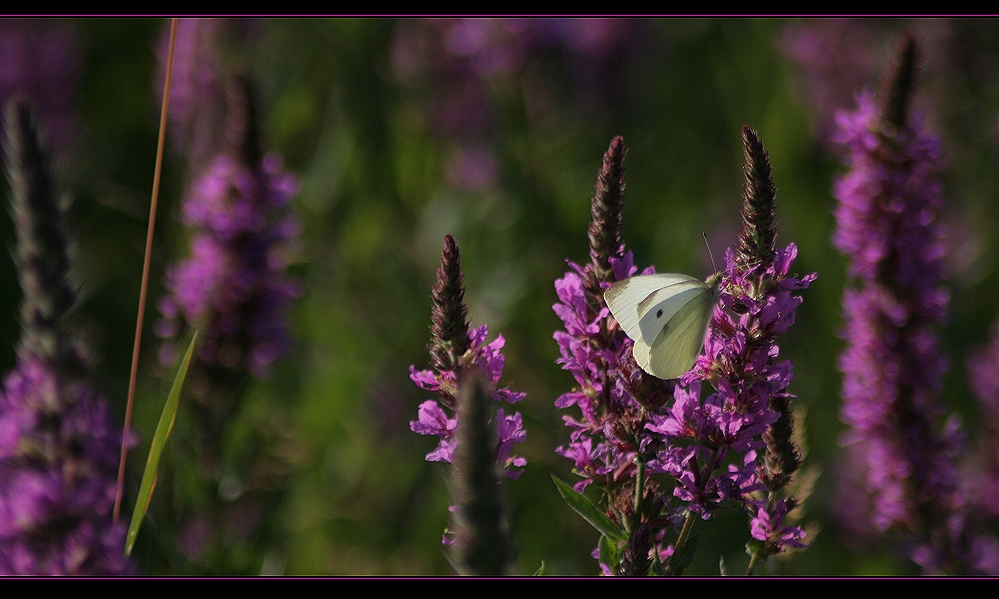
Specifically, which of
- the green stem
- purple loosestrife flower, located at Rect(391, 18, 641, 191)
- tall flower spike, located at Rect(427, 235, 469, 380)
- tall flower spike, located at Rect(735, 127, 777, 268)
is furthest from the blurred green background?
tall flower spike, located at Rect(735, 127, 777, 268)

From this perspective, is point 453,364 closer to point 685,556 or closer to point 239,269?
point 685,556

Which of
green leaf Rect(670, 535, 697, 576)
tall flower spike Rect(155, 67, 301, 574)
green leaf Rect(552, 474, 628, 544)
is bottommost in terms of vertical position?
tall flower spike Rect(155, 67, 301, 574)

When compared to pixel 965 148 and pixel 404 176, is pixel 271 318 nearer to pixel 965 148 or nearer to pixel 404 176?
pixel 404 176

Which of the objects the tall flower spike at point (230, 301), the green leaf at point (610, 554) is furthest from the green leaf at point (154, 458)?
the tall flower spike at point (230, 301)

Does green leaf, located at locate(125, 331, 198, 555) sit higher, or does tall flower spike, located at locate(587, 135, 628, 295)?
tall flower spike, located at locate(587, 135, 628, 295)

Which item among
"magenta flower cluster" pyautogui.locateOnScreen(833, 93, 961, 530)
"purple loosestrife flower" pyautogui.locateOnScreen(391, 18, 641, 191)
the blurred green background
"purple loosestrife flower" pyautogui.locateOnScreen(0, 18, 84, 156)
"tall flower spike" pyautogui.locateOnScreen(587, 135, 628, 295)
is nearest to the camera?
"tall flower spike" pyautogui.locateOnScreen(587, 135, 628, 295)

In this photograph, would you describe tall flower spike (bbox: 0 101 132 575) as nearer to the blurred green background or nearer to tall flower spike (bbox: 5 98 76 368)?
tall flower spike (bbox: 5 98 76 368)

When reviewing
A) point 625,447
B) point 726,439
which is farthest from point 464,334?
point 726,439
